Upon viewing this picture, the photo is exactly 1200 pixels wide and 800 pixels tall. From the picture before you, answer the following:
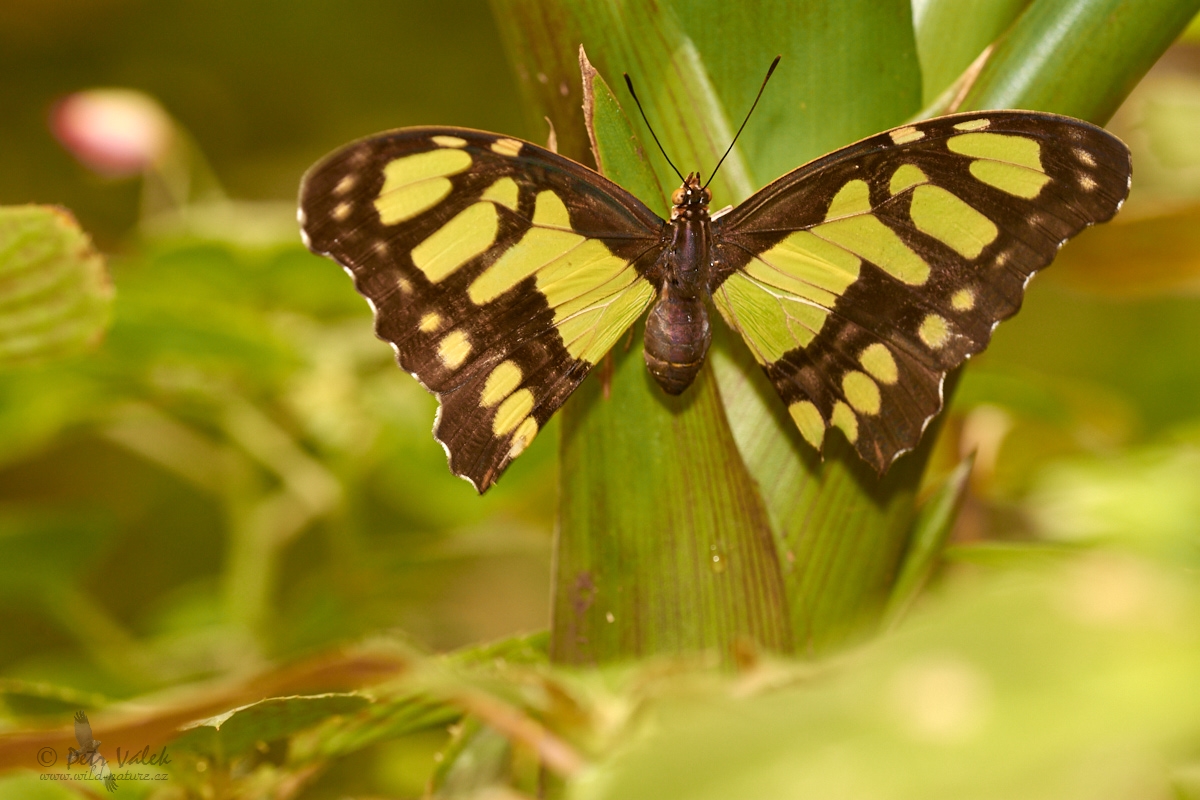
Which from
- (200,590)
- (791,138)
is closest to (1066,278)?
(791,138)

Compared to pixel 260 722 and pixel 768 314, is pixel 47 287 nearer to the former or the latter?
pixel 260 722

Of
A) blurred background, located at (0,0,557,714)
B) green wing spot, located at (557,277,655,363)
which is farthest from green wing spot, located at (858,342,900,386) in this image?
blurred background, located at (0,0,557,714)

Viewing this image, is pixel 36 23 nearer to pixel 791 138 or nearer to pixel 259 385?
pixel 259 385

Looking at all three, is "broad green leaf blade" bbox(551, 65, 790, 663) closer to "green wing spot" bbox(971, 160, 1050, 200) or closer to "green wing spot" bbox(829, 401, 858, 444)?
"green wing spot" bbox(829, 401, 858, 444)

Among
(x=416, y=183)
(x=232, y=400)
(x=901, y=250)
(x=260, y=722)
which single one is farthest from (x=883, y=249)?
(x=232, y=400)

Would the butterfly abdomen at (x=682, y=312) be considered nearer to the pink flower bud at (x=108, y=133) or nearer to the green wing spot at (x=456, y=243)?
the green wing spot at (x=456, y=243)

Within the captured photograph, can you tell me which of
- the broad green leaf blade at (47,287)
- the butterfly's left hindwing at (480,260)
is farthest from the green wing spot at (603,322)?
the broad green leaf blade at (47,287)

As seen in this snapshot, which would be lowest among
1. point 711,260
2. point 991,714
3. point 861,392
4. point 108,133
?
point 991,714
